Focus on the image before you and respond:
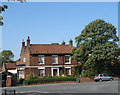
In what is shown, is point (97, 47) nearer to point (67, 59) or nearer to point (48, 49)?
point (67, 59)

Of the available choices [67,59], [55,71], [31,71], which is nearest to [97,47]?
[67,59]

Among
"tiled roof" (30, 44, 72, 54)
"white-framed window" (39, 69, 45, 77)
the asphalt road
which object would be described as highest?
"tiled roof" (30, 44, 72, 54)

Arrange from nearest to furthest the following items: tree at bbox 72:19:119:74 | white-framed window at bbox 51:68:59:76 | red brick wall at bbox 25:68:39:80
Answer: tree at bbox 72:19:119:74, red brick wall at bbox 25:68:39:80, white-framed window at bbox 51:68:59:76

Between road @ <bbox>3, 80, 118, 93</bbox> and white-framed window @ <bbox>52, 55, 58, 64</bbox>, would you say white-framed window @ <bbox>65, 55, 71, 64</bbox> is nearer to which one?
white-framed window @ <bbox>52, 55, 58, 64</bbox>

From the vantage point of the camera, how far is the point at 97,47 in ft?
156

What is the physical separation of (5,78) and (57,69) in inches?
492

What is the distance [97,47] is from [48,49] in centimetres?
1259

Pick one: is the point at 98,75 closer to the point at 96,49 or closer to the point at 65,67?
the point at 96,49

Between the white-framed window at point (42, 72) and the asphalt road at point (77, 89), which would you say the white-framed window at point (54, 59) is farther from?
the asphalt road at point (77, 89)

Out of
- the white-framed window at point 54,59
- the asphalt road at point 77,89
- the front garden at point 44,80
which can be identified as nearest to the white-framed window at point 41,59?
the white-framed window at point 54,59

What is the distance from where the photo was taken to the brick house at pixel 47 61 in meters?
52.4

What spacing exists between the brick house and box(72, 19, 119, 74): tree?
4.37 metres

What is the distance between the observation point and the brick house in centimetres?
5237

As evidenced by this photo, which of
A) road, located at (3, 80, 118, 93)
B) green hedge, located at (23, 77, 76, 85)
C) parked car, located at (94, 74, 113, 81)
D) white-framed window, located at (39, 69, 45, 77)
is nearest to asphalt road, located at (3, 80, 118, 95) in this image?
road, located at (3, 80, 118, 93)
